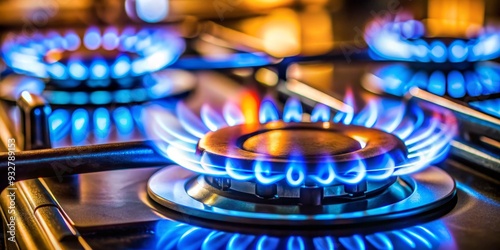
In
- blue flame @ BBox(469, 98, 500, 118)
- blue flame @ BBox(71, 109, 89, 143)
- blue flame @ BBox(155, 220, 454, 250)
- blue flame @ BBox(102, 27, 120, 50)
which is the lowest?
blue flame @ BBox(155, 220, 454, 250)

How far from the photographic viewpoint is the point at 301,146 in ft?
2.21

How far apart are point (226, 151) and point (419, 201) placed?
0.18 metres

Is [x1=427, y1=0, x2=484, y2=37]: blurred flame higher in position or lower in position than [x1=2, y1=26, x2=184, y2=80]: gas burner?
higher

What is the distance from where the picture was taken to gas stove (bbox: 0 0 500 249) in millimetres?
598

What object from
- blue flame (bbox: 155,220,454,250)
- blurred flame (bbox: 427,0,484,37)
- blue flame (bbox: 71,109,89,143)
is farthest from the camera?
blurred flame (bbox: 427,0,484,37)

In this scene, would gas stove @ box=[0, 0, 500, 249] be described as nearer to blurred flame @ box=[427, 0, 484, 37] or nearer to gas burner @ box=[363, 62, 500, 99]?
gas burner @ box=[363, 62, 500, 99]

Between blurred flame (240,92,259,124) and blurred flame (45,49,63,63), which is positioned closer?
blurred flame (240,92,259,124)

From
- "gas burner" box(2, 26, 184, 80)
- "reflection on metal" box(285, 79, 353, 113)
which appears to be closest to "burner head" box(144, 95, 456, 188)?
"reflection on metal" box(285, 79, 353, 113)

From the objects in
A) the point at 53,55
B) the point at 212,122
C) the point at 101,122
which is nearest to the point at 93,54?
the point at 53,55

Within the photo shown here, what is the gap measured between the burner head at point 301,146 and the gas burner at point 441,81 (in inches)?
16.9

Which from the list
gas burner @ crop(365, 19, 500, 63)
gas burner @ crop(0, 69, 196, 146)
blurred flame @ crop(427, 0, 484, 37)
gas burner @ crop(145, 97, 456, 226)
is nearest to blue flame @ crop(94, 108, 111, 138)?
gas burner @ crop(0, 69, 196, 146)

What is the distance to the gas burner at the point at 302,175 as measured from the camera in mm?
603

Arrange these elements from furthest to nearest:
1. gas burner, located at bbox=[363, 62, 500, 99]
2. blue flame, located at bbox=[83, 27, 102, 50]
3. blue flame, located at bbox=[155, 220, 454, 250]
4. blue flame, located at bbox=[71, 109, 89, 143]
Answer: blue flame, located at bbox=[83, 27, 102, 50], gas burner, located at bbox=[363, 62, 500, 99], blue flame, located at bbox=[71, 109, 89, 143], blue flame, located at bbox=[155, 220, 454, 250]

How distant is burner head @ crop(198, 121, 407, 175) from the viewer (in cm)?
61
